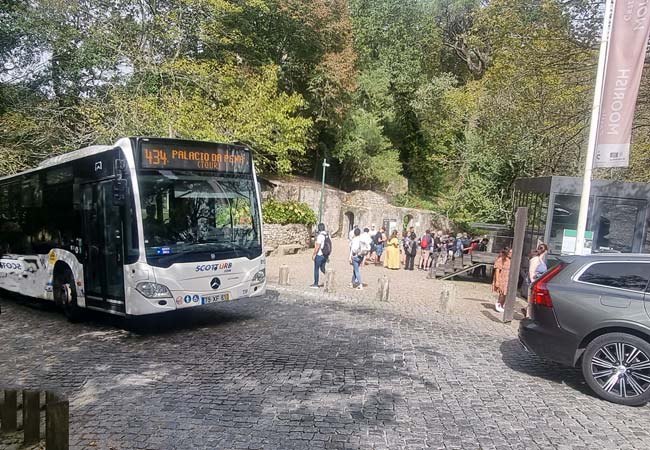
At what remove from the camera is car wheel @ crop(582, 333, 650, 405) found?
5.37m

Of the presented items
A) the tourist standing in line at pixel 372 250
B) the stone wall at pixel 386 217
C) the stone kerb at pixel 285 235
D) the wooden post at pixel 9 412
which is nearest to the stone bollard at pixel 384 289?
the wooden post at pixel 9 412

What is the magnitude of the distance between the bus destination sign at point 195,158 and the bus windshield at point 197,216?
11 centimetres

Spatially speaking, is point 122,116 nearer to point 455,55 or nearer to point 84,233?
point 84,233

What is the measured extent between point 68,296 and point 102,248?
5.60 feet

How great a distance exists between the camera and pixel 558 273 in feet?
20.0

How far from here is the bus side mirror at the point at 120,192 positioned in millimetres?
7430

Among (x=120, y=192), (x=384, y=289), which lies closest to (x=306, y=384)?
(x=120, y=192)

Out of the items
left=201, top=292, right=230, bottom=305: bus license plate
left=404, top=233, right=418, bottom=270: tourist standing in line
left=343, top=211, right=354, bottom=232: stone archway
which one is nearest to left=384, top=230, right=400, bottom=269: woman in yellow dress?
left=404, top=233, right=418, bottom=270: tourist standing in line

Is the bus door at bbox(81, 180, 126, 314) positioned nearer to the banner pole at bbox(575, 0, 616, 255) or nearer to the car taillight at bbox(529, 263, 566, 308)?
the car taillight at bbox(529, 263, 566, 308)

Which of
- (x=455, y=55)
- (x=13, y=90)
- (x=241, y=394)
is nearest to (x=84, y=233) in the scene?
(x=241, y=394)

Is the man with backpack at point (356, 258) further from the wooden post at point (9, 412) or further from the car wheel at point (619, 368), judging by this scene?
the wooden post at point (9, 412)

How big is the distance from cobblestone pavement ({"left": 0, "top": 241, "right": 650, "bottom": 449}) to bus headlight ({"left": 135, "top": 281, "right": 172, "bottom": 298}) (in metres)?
0.81

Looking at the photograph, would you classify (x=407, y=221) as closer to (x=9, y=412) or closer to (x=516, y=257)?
(x=516, y=257)

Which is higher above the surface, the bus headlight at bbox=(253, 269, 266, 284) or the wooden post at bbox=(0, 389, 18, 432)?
the bus headlight at bbox=(253, 269, 266, 284)
